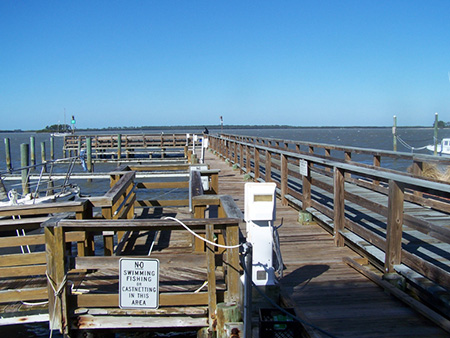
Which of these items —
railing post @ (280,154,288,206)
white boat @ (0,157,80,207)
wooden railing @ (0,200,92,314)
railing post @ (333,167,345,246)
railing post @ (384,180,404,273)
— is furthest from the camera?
white boat @ (0,157,80,207)

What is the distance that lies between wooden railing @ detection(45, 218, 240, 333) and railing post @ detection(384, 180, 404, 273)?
1537 millimetres

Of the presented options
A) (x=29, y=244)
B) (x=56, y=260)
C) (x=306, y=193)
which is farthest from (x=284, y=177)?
(x=56, y=260)

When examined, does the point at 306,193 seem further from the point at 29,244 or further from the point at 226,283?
the point at 29,244

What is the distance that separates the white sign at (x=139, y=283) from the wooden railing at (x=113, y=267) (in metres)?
0.11

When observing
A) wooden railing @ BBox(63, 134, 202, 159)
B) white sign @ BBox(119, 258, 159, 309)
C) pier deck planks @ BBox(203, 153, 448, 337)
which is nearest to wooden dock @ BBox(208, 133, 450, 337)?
pier deck planks @ BBox(203, 153, 448, 337)

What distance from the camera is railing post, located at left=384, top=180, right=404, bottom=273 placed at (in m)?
3.92

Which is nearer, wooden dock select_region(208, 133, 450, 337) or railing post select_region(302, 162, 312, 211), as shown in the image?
wooden dock select_region(208, 133, 450, 337)

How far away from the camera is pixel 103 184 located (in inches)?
997

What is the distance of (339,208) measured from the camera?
5.43 metres

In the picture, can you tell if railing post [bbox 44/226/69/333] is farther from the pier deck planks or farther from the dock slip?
the pier deck planks

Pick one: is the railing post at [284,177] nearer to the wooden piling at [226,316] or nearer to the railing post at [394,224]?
the railing post at [394,224]

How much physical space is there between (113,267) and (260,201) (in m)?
1.38

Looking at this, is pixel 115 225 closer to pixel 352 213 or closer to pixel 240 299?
pixel 240 299

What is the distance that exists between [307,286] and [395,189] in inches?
49.2
